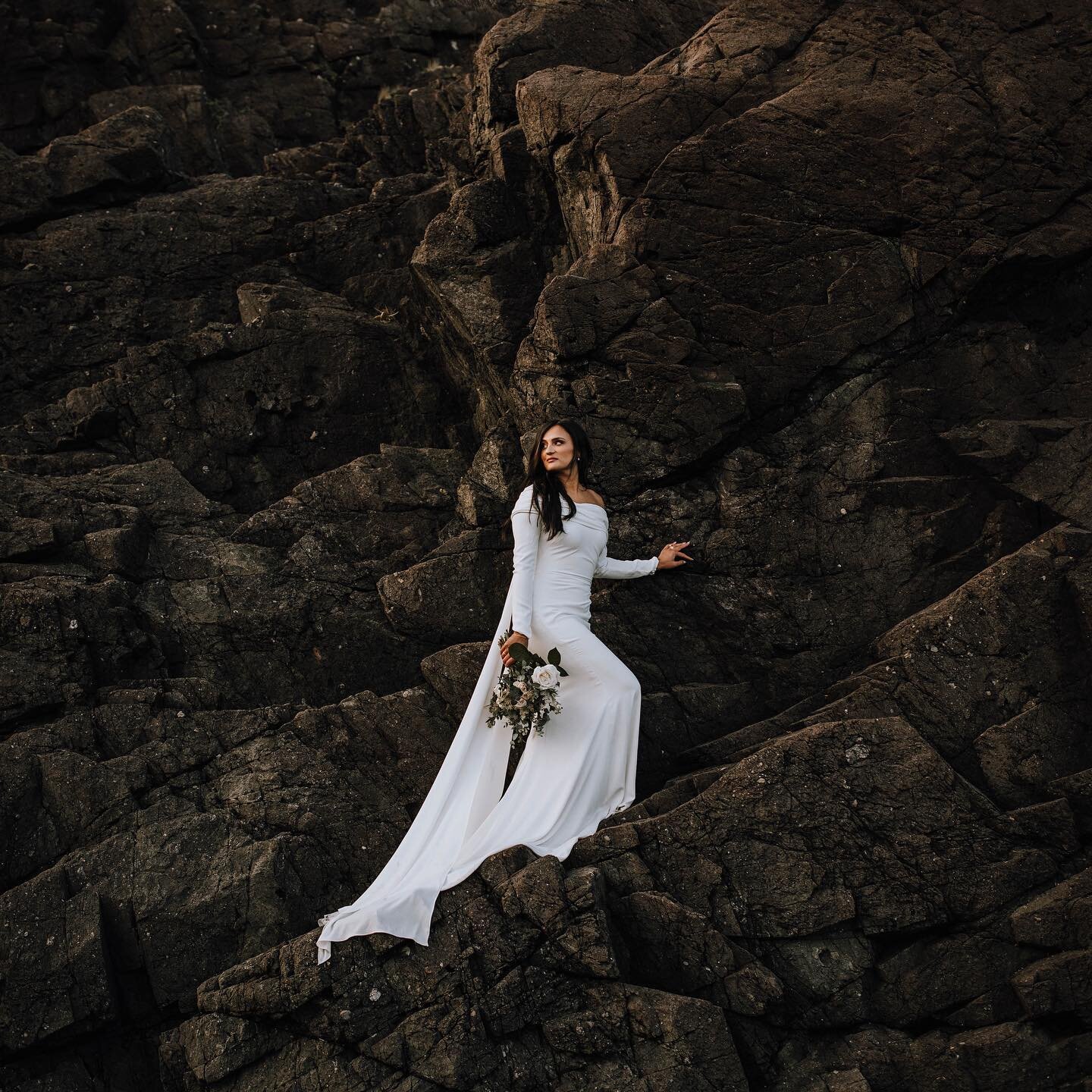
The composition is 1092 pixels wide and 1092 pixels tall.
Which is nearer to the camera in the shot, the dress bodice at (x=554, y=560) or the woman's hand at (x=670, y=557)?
the dress bodice at (x=554, y=560)

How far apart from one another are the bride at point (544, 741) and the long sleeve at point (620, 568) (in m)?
0.01

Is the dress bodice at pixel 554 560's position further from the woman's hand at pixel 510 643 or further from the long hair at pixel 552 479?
the woman's hand at pixel 510 643

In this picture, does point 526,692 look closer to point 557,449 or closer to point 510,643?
point 510,643

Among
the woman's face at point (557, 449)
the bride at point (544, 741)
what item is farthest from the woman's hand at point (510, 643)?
the woman's face at point (557, 449)

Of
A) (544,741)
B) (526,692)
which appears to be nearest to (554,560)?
(526,692)

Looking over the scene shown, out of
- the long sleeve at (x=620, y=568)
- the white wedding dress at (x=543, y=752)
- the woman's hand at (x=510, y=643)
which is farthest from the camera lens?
the long sleeve at (x=620, y=568)

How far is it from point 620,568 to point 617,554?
73 centimetres

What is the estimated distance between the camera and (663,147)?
45.4 feet

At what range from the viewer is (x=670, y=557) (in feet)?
40.4

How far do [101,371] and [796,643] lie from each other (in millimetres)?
11339

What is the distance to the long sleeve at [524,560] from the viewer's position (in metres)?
11.2

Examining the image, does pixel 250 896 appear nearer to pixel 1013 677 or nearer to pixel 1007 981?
pixel 1007 981

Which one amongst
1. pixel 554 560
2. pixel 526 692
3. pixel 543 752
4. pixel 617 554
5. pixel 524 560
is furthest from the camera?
pixel 617 554

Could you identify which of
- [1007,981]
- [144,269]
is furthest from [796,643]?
[144,269]
